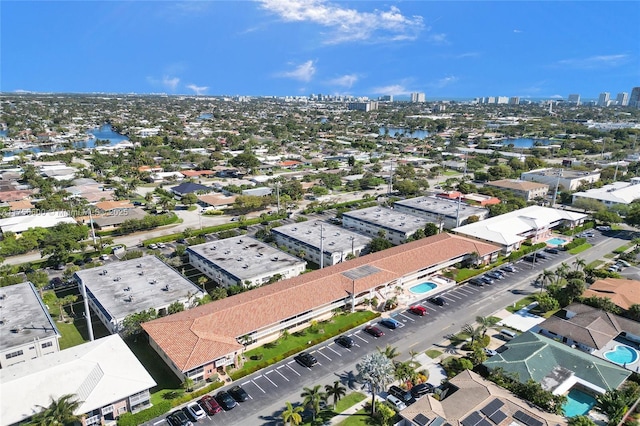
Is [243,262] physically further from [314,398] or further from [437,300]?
[314,398]

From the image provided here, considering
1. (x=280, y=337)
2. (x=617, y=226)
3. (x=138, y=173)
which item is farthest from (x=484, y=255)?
(x=138, y=173)

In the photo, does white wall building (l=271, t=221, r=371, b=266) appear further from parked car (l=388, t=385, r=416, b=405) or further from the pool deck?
the pool deck

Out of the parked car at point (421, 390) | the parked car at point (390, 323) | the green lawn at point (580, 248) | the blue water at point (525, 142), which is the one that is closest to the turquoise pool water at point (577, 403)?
the parked car at point (421, 390)

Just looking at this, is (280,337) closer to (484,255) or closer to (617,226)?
(484,255)

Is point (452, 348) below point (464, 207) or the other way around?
below

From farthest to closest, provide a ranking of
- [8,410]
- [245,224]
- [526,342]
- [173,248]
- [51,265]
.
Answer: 1. [245,224]
2. [173,248]
3. [51,265]
4. [526,342]
5. [8,410]

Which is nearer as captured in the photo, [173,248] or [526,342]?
[526,342]

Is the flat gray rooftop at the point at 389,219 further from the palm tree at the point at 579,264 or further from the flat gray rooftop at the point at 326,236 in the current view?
the palm tree at the point at 579,264
